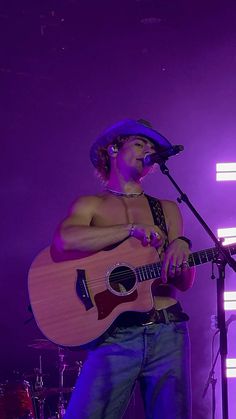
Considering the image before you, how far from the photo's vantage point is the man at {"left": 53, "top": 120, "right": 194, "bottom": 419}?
3266 mm

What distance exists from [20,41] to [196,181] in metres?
2.87

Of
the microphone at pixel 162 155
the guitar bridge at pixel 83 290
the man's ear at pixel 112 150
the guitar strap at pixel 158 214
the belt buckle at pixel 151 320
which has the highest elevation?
the man's ear at pixel 112 150

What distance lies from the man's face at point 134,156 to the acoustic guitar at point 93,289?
0.55m

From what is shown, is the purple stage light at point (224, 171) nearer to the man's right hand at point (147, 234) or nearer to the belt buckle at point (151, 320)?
the man's right hand at point (147, 234)

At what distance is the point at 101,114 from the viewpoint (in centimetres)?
784

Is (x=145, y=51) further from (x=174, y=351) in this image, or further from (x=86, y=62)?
(x=174, y=351)

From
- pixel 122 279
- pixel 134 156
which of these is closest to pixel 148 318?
pixel 122 279

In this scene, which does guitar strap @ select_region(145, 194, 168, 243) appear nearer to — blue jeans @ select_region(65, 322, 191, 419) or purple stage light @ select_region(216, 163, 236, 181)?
blue jeans @ select_region(65, 322, 191, 419)

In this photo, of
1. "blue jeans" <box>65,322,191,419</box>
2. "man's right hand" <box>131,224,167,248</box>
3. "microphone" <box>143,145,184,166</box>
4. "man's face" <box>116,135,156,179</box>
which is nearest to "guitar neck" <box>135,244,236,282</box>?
"man's right hand" <box>131,224,167,248</box>

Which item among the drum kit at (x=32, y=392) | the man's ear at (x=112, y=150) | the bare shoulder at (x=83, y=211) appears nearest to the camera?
the bare shoulder at (x=83, y=211)

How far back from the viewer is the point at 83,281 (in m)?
3.57

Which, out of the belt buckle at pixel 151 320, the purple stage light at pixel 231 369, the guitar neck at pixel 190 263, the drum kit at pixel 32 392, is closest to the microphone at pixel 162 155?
the guitar neck at pixel 190 263

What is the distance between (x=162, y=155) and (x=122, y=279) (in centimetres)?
77

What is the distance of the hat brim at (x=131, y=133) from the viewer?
12.9ft
